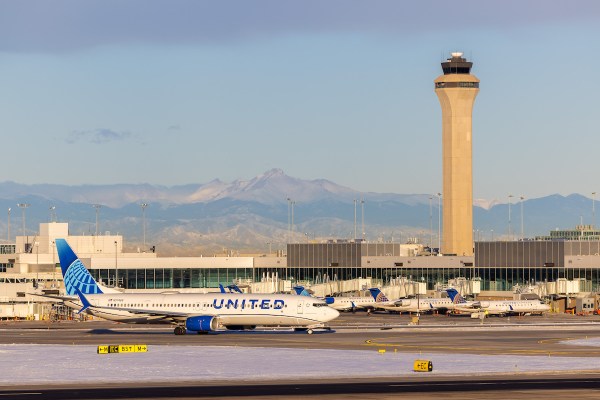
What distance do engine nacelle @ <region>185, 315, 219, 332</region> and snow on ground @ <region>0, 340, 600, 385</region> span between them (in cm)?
2383

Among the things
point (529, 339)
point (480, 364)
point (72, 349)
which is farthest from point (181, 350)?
point (529, 339)

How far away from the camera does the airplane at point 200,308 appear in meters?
122

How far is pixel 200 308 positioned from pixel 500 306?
70330 mm

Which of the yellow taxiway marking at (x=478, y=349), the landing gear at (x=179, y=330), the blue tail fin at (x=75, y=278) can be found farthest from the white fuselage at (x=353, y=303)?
the yellow taxiway marking at (x=478, y=349)

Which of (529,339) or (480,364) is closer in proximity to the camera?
(480,364)

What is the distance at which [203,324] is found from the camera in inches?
4867

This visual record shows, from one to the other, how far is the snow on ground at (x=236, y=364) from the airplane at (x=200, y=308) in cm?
2322

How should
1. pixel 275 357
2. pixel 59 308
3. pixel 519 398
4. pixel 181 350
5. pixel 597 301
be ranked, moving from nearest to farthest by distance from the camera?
pixel 519 398 → pixel 275 357 → pixel 181 350 → pixel 59 308 → pixel 597 301

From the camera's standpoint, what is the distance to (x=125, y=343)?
11100 cm

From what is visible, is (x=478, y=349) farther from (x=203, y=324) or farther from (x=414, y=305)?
(x=414, y=305)

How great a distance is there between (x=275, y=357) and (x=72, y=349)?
771 inches

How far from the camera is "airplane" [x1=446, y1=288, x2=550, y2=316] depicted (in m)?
183

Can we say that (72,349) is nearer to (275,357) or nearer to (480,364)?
(275,357)

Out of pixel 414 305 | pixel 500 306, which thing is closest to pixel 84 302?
pixel 414 305
